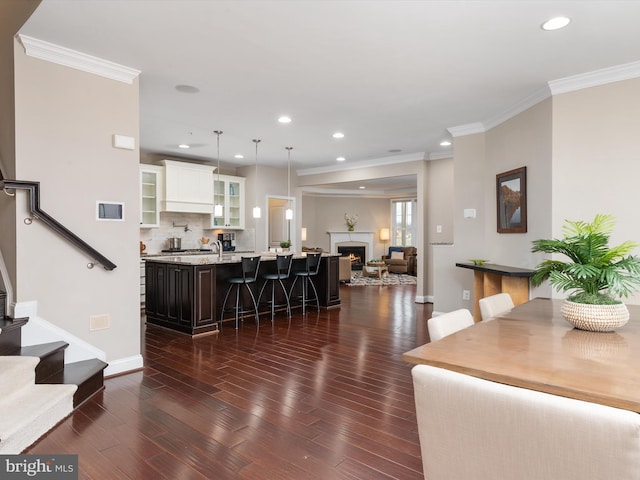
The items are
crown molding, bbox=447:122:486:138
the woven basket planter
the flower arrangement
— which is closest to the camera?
the woven basket planter

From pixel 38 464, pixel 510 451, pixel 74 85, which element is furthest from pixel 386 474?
pixel 74 85

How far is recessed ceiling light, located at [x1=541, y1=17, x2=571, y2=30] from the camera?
8.84 feet

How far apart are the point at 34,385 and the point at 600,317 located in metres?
3.40

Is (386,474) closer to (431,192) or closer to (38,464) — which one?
(38,464)

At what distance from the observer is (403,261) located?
1190cm

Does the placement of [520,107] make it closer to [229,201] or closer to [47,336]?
[47,336]

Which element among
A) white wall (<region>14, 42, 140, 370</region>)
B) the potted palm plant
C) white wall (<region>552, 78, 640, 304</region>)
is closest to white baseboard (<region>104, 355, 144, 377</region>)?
white wall (<region>14, 42, 140, 370</region>)

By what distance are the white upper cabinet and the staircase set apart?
14.6ft

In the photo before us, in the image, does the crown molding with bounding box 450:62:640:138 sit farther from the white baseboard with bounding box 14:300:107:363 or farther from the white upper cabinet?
the white upper cabinet

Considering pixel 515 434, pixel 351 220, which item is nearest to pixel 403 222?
pixel 351 220

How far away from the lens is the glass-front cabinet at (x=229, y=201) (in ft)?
26.7

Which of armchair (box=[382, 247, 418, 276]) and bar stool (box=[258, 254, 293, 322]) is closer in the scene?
bar stool (box=[258, 254, 293, 322])

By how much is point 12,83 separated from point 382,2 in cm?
279

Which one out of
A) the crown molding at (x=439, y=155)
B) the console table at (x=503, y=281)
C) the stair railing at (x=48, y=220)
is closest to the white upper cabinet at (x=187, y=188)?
the stair railing at (x=48, y=220)
